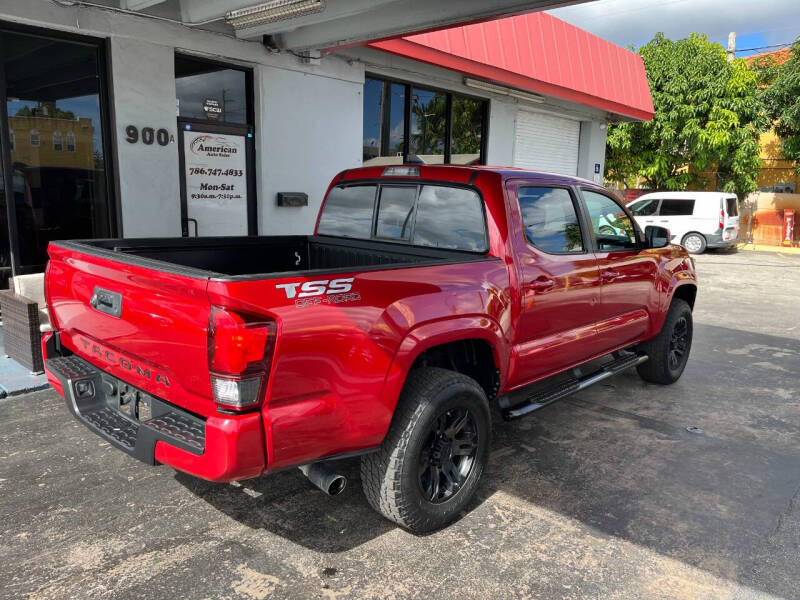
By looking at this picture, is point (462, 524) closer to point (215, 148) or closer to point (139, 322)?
point (139, 322)

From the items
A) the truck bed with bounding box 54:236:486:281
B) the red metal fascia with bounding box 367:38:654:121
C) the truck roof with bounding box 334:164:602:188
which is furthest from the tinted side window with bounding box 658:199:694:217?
the truck bed with bounding box 54:236:486:281

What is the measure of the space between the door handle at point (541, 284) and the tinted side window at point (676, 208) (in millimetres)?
17164

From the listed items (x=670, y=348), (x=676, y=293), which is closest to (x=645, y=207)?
(x=676, y=293)

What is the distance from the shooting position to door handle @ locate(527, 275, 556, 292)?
3812 millimetres

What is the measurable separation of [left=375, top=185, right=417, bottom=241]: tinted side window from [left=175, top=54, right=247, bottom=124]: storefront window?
4.42 metres

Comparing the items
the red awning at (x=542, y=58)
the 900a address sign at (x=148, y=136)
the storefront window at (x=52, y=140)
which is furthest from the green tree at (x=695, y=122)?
the storefront window at (x=52, y=140)

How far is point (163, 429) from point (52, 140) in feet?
17.6

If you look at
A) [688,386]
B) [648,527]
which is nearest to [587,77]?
[688,386]

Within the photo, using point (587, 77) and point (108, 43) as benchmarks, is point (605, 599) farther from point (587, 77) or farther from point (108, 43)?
point (587, 77)

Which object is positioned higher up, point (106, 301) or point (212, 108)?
point (212, 108)

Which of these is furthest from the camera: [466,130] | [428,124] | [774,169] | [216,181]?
[774,169]

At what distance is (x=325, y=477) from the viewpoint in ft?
9.02

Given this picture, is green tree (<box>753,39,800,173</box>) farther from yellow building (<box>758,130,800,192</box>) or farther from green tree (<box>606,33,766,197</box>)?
yellow building (<box>758,130,800,192</box>)

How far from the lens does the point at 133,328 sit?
2.81 metres
